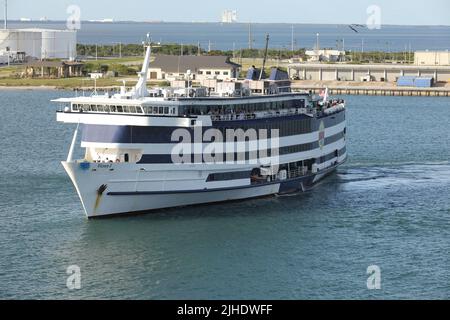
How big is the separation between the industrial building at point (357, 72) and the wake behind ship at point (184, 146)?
83.1 m

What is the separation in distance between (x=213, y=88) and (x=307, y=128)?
6.16 m

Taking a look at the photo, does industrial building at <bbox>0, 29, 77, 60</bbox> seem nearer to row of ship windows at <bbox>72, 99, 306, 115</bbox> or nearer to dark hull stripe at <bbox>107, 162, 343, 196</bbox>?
dark hull stripe at <bbox>107, 162, 343, 196</bbox>

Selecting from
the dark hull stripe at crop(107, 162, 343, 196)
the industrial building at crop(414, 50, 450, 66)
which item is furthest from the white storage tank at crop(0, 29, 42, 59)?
the dark hull stripe at crop(107, 162, 343, 196)

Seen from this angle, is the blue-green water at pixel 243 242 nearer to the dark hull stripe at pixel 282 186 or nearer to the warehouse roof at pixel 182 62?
the dark hull stripe at pixel 282 186

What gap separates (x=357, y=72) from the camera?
462 feet

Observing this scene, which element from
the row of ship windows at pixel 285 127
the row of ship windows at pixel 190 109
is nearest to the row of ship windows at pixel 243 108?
the row of ship windows at pixel 190 109

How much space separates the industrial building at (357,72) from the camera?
138 metres

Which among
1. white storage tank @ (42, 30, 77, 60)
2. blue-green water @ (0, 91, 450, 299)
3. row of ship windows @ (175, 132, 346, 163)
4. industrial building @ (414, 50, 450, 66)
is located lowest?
blue-green water @ (0, 91, 450, 299)

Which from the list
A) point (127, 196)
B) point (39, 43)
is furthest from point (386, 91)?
point (127, 196)

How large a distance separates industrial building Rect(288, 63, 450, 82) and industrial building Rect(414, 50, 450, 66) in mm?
7776

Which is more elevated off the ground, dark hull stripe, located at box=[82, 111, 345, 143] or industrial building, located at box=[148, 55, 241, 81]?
industrial building, located at box=[148, 55, 241, 81]

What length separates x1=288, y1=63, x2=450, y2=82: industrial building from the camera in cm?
13825

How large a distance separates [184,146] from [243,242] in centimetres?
681

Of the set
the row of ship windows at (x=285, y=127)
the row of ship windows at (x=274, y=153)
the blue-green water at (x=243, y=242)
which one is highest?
the row of ship windows at (x=285, y=127)
